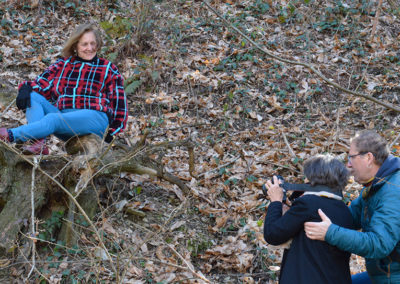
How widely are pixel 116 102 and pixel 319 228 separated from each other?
3.01 m

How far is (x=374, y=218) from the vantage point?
2.79 m

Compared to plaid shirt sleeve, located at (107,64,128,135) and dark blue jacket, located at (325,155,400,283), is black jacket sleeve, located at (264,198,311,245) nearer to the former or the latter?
dark blue jacket, located at (325,155,400,283)

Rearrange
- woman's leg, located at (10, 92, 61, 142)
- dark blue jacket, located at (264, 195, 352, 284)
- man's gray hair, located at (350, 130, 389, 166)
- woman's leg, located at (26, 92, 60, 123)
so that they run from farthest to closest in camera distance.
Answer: woman's leg, located at (26, 92, 60, 123) → woman's leg, located at (10, 92, 61, 142) → man's gray hair, located at (350, 130, 389, 166) → dark blue jacket, located at (264, 195, 352, 284)

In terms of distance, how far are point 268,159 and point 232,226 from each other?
1416mm

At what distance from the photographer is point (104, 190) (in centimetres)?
514

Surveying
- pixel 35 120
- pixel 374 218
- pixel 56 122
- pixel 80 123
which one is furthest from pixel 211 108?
pixel 374 218

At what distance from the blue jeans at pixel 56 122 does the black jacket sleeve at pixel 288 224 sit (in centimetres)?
239

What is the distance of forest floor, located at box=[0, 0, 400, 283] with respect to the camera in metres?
4.67

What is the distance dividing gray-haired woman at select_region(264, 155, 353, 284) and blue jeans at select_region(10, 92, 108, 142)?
2462 millimetres

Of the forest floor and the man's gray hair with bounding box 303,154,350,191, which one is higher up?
the man's gray hair with bounding box 303,154,350,191

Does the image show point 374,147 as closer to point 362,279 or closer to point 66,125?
point 362,279

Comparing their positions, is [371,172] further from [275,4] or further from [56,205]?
[275,4]

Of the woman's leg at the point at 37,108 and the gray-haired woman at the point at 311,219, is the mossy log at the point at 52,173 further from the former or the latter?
the gray-haired woman at the point at 311,219

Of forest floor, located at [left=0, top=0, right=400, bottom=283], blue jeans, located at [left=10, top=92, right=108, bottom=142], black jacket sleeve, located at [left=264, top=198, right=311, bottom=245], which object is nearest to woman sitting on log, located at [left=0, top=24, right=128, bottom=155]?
blue jeans, located at [left=10, top=92, right=108, bottom=142]
